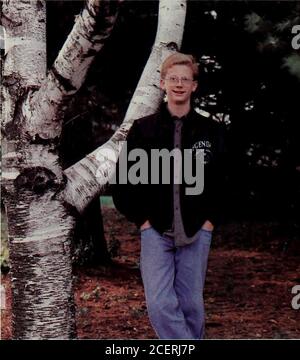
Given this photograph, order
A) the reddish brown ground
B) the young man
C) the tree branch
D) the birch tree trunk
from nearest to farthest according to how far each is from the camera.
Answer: the tree branch < the birch tree trunk < the young man < the reddish brown ground

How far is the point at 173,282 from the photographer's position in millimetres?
3438

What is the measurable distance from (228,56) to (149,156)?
14.8 feet

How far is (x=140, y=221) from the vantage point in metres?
3.32

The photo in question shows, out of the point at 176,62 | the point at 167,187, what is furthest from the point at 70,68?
the point at 167,187

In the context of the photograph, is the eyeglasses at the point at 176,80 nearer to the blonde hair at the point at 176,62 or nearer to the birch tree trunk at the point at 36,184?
the blonde hair at the point at 176,62

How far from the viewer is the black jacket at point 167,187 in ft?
10.8

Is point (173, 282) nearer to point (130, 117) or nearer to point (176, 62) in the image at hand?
point (130, 117)

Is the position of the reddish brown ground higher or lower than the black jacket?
lower

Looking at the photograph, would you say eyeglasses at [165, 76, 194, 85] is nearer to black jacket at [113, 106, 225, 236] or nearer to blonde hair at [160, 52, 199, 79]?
blonde hair at [160, 52, 199, 79]

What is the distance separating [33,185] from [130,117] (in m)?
0.68

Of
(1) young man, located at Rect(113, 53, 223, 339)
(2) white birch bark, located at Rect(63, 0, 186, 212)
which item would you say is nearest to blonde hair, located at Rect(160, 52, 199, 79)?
(1) young man, located at Rect(113, 53, 223, 339)

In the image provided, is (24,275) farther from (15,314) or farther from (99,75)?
(99,75)

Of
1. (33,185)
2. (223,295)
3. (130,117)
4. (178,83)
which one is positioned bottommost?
(223,295)

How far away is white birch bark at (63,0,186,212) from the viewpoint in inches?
130
